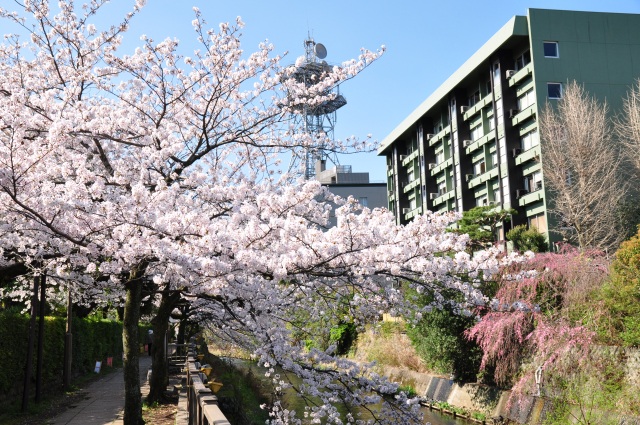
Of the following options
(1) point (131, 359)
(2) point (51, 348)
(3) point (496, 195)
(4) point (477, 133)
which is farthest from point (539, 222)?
(1) point (131, 359)

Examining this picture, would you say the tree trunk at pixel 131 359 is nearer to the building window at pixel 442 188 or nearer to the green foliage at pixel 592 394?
the green foliage at pixel 592 394

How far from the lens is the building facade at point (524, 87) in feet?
122

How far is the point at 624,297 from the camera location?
15.4 m

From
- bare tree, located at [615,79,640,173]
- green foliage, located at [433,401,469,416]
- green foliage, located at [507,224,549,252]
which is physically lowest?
green foliage, located at [433,401,469,416]

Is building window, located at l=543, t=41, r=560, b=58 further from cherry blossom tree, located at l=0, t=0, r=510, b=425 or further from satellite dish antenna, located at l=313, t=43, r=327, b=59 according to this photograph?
cherry blossom tree, located at l=0, t=0, r=510, b=425

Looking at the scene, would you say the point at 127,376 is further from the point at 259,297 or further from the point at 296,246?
the point at 296,246

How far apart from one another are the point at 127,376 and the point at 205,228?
4422 millimetres

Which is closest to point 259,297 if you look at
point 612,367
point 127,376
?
point 127,376

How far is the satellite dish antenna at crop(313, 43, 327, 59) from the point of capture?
124 ft

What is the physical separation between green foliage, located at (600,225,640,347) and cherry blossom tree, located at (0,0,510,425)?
7.37 meters

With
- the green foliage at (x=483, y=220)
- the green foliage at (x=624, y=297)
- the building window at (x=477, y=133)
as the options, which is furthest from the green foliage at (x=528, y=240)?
the green foliage at (x=624, y=297)

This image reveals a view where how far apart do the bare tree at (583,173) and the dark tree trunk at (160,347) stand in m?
23.6

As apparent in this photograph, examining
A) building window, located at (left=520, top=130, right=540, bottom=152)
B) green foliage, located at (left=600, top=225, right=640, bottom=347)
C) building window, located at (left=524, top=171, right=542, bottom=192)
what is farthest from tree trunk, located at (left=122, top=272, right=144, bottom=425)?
building window, located at (left=520, top=130, right=540, bottom=152)

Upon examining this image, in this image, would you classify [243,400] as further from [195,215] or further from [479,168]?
[479,168]
